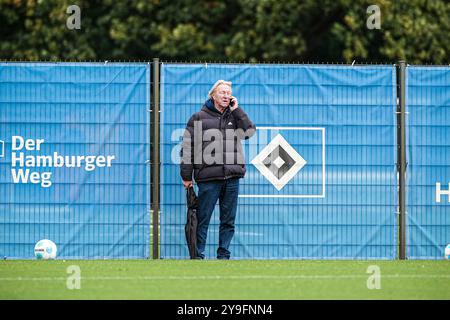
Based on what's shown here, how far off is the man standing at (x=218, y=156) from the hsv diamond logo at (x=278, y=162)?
1.61ft

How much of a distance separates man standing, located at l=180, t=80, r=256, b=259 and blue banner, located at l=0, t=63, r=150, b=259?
76 cm

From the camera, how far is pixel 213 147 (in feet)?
44.4

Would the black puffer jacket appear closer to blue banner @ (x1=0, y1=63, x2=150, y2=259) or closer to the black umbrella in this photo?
the black umbrella

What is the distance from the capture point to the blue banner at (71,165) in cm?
1400

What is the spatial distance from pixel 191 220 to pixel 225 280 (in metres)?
2.58

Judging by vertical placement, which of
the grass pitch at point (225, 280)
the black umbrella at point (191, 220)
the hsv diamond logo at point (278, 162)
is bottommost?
the grass pitch at point (225, 280)

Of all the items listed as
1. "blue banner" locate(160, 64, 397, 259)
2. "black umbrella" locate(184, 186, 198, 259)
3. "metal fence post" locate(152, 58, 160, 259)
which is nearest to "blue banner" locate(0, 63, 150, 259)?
"metal fence post" locate(152, 58, 160, 259)

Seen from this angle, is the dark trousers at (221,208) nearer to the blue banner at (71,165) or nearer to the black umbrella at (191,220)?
the black umbrella at (191,220)

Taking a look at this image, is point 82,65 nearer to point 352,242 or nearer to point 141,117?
point 141,117

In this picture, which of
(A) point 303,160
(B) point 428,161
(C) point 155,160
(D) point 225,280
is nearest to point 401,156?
(B) point 428,161

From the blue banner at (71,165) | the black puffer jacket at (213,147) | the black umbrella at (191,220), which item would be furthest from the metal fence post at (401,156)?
the blue banner at (71,165)

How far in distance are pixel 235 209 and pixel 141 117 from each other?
1629mm

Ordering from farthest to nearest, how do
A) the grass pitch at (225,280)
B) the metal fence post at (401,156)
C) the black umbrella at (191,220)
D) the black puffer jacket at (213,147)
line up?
the metal fence post at (401,156) < the black umbrella at (191,220) < the black puffer jacket at (213,147) < the grass pitch at (225,280)
